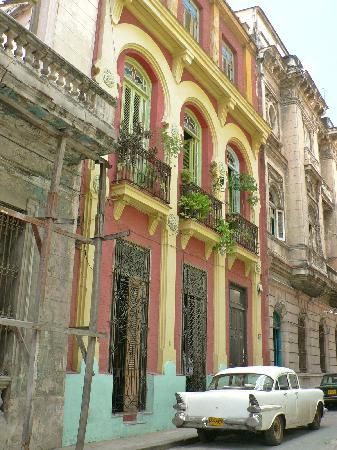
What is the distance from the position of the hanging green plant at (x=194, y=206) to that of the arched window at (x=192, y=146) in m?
1.50

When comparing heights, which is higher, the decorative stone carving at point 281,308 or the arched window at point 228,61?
the arched window at point 228,61

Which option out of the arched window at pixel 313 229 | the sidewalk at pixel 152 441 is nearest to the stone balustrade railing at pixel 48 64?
the sidewalk at pixel 152 441

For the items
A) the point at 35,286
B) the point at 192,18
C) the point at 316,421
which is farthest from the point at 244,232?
the point at 35,286

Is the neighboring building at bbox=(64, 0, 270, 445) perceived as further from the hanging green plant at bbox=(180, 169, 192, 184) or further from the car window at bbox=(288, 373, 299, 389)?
the car window at bbox=(288, 373, 299, 389)

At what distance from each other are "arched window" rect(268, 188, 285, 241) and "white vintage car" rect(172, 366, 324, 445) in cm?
975

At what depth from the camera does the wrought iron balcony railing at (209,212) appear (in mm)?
13359

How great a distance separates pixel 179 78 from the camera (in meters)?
14.3

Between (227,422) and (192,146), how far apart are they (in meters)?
8.39

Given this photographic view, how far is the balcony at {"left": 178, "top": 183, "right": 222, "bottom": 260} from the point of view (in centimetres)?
1313

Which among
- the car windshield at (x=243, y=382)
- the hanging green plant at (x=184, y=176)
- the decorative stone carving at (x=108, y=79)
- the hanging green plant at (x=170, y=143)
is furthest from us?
the hanging green plant at (x=184, y=176)

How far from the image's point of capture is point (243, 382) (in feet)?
34.2

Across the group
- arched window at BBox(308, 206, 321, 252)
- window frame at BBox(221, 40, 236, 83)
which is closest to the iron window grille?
window frame at BBox(221, 40, 236, 83)

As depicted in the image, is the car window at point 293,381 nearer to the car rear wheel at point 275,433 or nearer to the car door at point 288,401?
the car door at point 288,401

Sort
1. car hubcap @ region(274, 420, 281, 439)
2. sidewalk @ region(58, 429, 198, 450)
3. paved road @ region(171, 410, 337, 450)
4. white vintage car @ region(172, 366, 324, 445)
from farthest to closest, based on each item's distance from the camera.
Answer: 1. car hubcap @ region(274, 420, 281, 439)
2. paved road @ region(171, 410, 337, 450)
3. white vintage car @ region(172, 366, 324, 445)
4. sidewalk @ region(58, 429, 198, 450)
